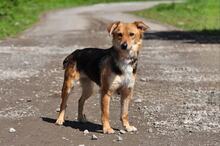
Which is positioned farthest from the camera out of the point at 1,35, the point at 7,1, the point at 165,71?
the point at 7,1

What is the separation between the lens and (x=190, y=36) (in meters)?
25.4

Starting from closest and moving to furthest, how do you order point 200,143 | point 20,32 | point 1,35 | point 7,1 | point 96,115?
1. point 200,143
2. point 96,115
3. point 1,35
4. point 20,32
5. point 7,1

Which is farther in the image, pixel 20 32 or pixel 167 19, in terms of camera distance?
pixel 167 19

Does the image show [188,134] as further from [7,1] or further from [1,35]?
[7,1]

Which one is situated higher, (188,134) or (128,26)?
(128,26)

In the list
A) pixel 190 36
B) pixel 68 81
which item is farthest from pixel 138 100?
pixel 190 36

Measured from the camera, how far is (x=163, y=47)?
21438 mm

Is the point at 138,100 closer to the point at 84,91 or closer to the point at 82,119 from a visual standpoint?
the point at 84,91

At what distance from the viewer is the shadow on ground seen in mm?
23547

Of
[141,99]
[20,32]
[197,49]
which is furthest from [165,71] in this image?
[20,32]

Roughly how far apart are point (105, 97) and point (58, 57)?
31.9ft

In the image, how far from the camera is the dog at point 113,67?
28.2 feet

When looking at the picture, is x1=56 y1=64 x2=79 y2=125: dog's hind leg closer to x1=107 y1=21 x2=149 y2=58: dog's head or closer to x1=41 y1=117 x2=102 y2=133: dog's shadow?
x1=41 y1=117 x2=102 y2=133: dog's shadow

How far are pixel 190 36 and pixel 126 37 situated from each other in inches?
676
